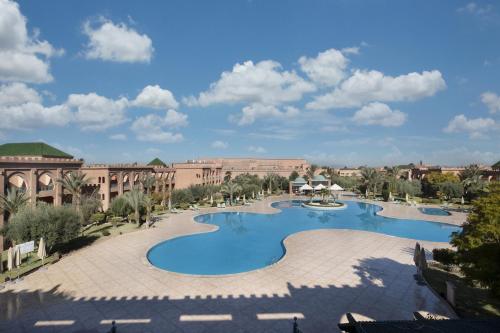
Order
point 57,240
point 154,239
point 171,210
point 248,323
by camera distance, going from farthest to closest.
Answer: point 171,210, point 154,239, point 57,240, point 248,323

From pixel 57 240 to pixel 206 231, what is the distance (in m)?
10.7

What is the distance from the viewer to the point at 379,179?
50.3 m

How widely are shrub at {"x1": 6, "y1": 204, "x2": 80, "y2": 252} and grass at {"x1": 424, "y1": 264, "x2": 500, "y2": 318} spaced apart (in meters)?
19.5

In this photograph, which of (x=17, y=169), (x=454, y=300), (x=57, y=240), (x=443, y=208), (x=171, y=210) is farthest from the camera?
(x=443, y=208)

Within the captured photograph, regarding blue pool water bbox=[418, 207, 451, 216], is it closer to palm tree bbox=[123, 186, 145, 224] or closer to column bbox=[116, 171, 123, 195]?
palm tree bbox=[123, 186, 145, 224]

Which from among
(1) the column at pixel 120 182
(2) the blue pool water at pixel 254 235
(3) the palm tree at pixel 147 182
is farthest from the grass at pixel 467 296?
(1) the column at pixel 120 182

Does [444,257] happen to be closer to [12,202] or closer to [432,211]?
[432,211]

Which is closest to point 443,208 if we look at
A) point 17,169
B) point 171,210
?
point 171,210

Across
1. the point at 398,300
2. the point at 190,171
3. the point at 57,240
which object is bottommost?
the point at 398,300

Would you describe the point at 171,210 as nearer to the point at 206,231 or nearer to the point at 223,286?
the point at 206,231

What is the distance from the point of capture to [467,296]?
11.9 metres

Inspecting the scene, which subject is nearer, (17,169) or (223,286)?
(223,286)

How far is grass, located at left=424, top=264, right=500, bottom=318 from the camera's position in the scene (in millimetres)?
10453

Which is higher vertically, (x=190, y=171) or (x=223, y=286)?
(x=190, y=171)
